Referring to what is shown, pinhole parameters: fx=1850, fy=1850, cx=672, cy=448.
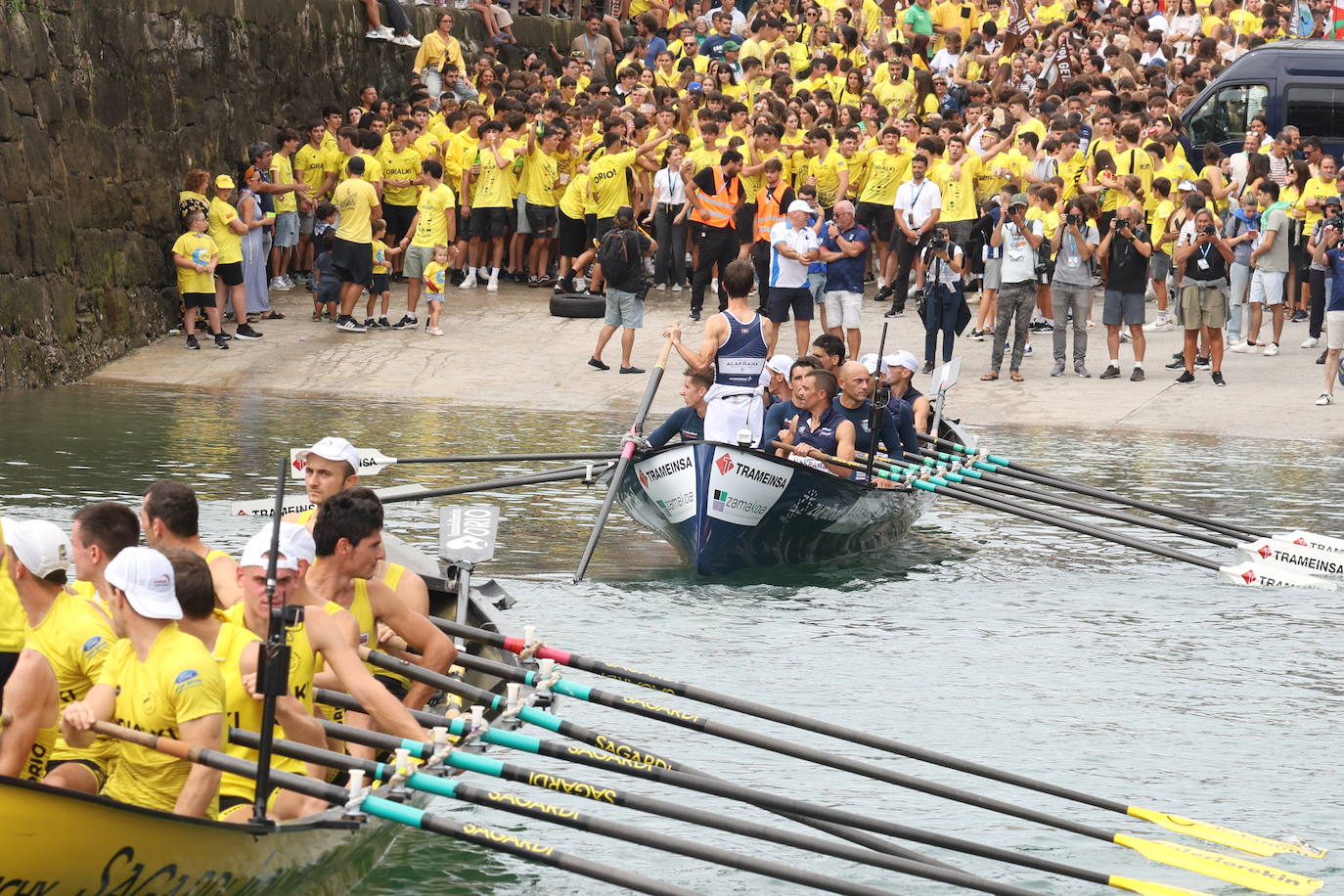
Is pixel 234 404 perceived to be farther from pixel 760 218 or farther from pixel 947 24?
pixel 947 24

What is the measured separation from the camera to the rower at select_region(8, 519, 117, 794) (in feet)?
22.9

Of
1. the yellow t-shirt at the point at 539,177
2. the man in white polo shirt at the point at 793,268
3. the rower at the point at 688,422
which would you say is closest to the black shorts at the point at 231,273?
the yellow t-shirt at the point at 539,177

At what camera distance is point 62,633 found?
23.1 ft

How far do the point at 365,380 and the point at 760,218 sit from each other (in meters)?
5.02

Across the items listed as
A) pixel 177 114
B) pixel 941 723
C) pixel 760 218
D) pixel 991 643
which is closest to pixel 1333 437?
pixel 760 218

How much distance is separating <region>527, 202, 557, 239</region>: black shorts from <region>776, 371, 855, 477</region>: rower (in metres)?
11.4

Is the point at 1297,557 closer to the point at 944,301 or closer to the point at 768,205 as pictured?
the point at 944,301

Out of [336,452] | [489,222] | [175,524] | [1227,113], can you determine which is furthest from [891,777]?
[1227,113]

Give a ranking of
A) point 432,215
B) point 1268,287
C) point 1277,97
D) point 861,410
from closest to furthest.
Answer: point 861,410 < point 1268,287 < point 432,215 < point 1277,97

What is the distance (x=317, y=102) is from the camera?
2578cm

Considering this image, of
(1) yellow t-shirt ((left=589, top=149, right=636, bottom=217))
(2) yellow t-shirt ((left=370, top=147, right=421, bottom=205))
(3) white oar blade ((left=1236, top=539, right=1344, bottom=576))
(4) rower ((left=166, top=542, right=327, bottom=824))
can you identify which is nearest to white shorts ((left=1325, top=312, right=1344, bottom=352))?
(3) white oar blade ((left=1236, top=539, right=1344, bottom=576))

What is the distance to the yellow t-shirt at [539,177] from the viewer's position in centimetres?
2406

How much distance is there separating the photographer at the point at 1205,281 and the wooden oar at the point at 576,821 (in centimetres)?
1440

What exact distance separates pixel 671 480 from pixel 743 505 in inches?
21.4
